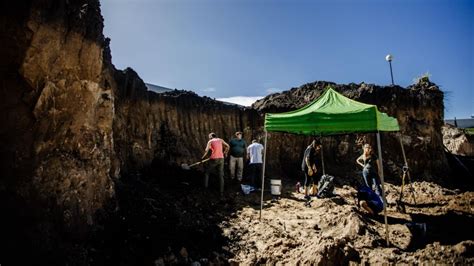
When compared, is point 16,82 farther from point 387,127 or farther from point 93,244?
point 387,127

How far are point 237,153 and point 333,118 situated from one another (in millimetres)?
4296

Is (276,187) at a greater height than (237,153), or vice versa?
(237,153)

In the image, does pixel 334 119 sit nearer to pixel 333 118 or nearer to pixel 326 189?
pixel 333 118

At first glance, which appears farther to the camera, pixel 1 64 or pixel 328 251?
pixel 328 251

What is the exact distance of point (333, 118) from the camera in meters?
6.34

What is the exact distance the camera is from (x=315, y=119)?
6625mm

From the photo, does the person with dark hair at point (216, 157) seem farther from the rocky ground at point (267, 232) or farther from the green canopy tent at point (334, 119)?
the green canopy tent at point (334, 119)

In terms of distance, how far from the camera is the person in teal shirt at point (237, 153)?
9.93m

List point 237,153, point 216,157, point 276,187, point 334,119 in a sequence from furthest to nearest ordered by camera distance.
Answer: point 237,153 → point 276,187 → point 216,157 → point 334,119

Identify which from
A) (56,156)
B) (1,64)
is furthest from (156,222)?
(1,64)

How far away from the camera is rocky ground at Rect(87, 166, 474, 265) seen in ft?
14.2

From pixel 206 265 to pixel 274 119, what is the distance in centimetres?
384

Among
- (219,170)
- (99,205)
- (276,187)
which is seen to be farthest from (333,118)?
(99,205)

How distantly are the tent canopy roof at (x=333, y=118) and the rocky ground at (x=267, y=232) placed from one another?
1.77m
